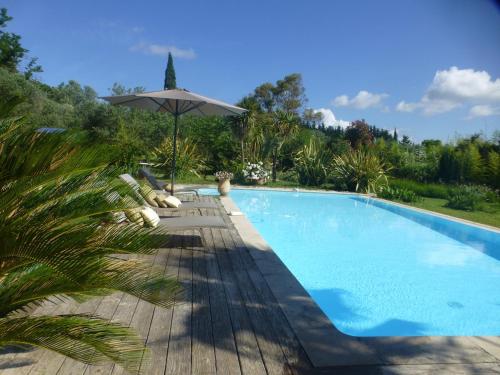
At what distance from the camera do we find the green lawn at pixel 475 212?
1030cm

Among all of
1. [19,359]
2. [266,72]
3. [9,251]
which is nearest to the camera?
[9,251]

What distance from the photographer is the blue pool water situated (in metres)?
4.55

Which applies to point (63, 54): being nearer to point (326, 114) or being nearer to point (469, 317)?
point (469, 317)

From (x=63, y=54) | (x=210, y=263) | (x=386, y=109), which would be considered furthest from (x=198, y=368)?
(x=386, y=109)

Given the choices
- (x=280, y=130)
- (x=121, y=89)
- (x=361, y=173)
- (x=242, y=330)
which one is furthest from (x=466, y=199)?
(x=121, y=89)

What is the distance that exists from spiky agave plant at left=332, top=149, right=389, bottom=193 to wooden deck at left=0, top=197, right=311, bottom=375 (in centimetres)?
1210

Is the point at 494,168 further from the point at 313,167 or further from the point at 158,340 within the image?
the point at 158,340

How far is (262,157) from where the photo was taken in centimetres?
1691

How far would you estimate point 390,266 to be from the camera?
642cm

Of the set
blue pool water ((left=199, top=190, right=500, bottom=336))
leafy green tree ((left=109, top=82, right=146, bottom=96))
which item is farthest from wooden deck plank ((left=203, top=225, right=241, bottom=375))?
leafy green tree ((left=109, top=82, right=146, bottom=96))

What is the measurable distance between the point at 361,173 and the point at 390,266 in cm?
938

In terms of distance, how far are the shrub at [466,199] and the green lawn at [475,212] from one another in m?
0.26

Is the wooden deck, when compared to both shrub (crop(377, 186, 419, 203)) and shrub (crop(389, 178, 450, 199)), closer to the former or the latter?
shrub (crop(377, 186, 419, 203))

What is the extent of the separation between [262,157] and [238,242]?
462 inches
